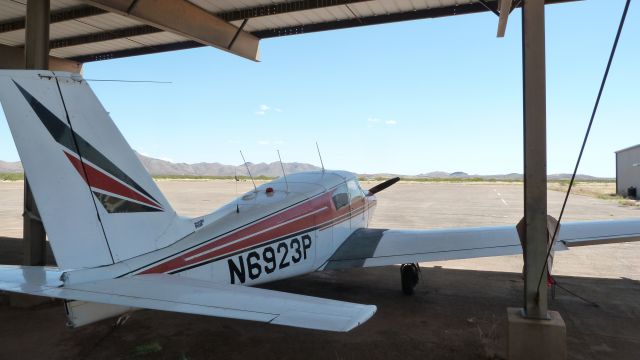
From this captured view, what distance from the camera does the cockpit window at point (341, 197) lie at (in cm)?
806

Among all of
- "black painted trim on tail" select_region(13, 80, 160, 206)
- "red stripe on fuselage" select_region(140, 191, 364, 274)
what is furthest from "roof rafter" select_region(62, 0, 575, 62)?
"black painted trim on tail" select_region(13, 80, 160, 206)

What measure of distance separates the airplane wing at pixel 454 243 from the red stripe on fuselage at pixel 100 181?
377 cm

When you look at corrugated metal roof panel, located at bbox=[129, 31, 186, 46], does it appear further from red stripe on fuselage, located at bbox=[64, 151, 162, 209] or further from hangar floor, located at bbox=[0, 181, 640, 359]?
red stripe on fuselage, located at bbox=[64, 151, 162, 209]

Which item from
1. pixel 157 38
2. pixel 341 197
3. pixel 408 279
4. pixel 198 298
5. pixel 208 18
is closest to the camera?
pixel 198 298

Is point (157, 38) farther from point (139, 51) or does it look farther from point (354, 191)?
point (354, 191)

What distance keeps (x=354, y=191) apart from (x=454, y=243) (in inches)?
91.1

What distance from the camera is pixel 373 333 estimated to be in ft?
19.5

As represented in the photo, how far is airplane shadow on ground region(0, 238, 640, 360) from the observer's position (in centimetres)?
529

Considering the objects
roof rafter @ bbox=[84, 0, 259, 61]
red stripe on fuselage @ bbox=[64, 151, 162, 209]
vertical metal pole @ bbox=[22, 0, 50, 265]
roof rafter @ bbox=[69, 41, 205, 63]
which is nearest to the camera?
red stripe on fuselage @ bbox=[64, 151, 162, 209]

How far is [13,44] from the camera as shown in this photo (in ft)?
37.8

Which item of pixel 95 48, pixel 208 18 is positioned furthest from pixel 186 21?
pixel 95 48

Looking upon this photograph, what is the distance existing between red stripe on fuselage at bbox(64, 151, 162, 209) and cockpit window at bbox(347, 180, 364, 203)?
15.8 ft

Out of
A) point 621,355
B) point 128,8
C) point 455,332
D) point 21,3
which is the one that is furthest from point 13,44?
point 621,355

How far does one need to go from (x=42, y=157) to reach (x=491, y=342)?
554 centimetres
